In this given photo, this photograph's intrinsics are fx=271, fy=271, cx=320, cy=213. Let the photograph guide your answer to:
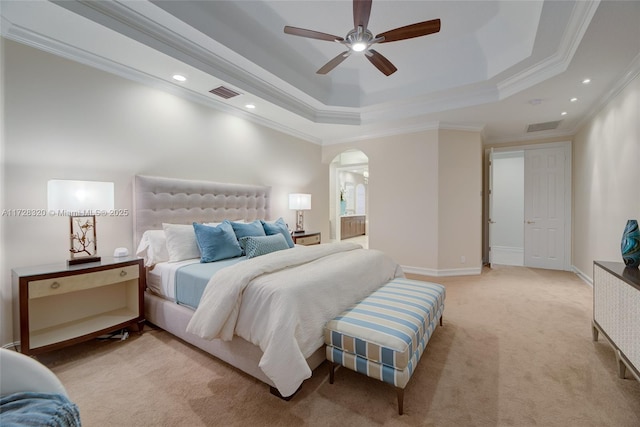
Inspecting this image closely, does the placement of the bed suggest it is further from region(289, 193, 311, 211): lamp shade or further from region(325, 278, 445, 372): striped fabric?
region(289, 193, 311, 211): lamp shade

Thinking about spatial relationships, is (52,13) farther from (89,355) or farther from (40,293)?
(89,355)

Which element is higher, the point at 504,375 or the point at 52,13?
the point at 52,13

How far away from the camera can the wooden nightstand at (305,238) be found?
4402mm

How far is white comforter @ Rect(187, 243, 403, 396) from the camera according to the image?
60.7 inches

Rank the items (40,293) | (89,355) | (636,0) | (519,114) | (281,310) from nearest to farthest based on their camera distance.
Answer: (281,310), (636,0), (40,293), (89,355), (519,114)

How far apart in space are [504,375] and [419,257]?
2845 millimetres

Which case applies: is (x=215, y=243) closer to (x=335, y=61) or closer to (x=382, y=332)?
(x=382, y=332)

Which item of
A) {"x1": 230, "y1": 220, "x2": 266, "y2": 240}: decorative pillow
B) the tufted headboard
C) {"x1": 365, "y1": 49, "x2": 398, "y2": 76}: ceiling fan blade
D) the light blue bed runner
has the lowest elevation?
the light blue bed runner

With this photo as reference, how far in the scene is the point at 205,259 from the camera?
2574 millimetres

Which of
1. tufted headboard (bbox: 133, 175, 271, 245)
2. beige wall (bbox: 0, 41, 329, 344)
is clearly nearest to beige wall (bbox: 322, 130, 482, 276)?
tufted headboard (bbox: 133, 175, 271, 245)

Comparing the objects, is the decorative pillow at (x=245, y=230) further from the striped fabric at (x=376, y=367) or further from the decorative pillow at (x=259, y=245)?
the striped fabric at (x=376, y=367)

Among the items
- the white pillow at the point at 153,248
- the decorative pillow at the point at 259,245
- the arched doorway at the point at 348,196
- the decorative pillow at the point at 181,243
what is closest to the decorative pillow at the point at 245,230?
the decorative pillow at the point at 259,245

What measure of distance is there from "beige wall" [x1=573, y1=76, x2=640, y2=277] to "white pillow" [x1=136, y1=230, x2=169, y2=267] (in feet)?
15.7

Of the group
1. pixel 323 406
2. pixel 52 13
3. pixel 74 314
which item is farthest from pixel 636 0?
pixel 74 314
